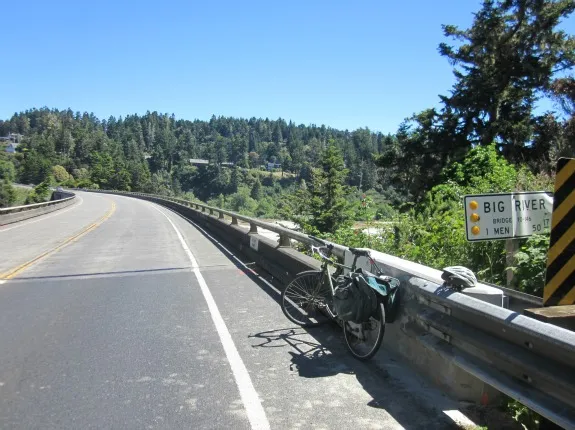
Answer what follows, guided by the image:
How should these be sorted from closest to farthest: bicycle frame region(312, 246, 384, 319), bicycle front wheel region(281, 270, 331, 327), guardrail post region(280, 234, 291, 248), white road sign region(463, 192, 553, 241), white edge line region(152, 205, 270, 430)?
white edge line region(152, 205, 270, 430) < white road sign region(463, 192, 553, 241) < bicycle frame region(312, 246, 384, 319) < bicycle front wheel region(281, 270, 331, 327) < guardrail post region(280, 234, 291, 248)

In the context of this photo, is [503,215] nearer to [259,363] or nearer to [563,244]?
[563,244]

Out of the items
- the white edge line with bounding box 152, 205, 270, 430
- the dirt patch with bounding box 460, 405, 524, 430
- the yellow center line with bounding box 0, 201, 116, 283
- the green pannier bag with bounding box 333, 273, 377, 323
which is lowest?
the white edge line with bounding box 152, 205, 270, 430

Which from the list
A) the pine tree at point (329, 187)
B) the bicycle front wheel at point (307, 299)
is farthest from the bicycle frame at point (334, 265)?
the pine tree at point (329, 187)

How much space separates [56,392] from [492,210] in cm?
449

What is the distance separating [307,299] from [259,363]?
1.67 meters

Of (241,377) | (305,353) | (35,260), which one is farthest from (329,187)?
(241,377)

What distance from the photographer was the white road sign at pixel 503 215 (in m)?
5.04

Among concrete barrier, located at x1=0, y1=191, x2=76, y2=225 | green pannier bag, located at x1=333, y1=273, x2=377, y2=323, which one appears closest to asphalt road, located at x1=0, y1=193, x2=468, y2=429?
green pannier bag, located at x1=333, y1=273, x2=377, y2=323

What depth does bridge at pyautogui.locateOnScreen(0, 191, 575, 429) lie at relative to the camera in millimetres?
3279

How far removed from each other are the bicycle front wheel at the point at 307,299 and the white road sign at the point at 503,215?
2073 mm

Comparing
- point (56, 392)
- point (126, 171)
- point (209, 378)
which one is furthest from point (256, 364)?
point (126, 171)

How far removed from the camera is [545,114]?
26.3 meters

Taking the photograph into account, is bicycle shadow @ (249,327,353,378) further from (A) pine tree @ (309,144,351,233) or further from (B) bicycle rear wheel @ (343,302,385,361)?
(A) pine tree @ (309,144,351,233)

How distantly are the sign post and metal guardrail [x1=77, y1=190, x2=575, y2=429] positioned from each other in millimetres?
838
